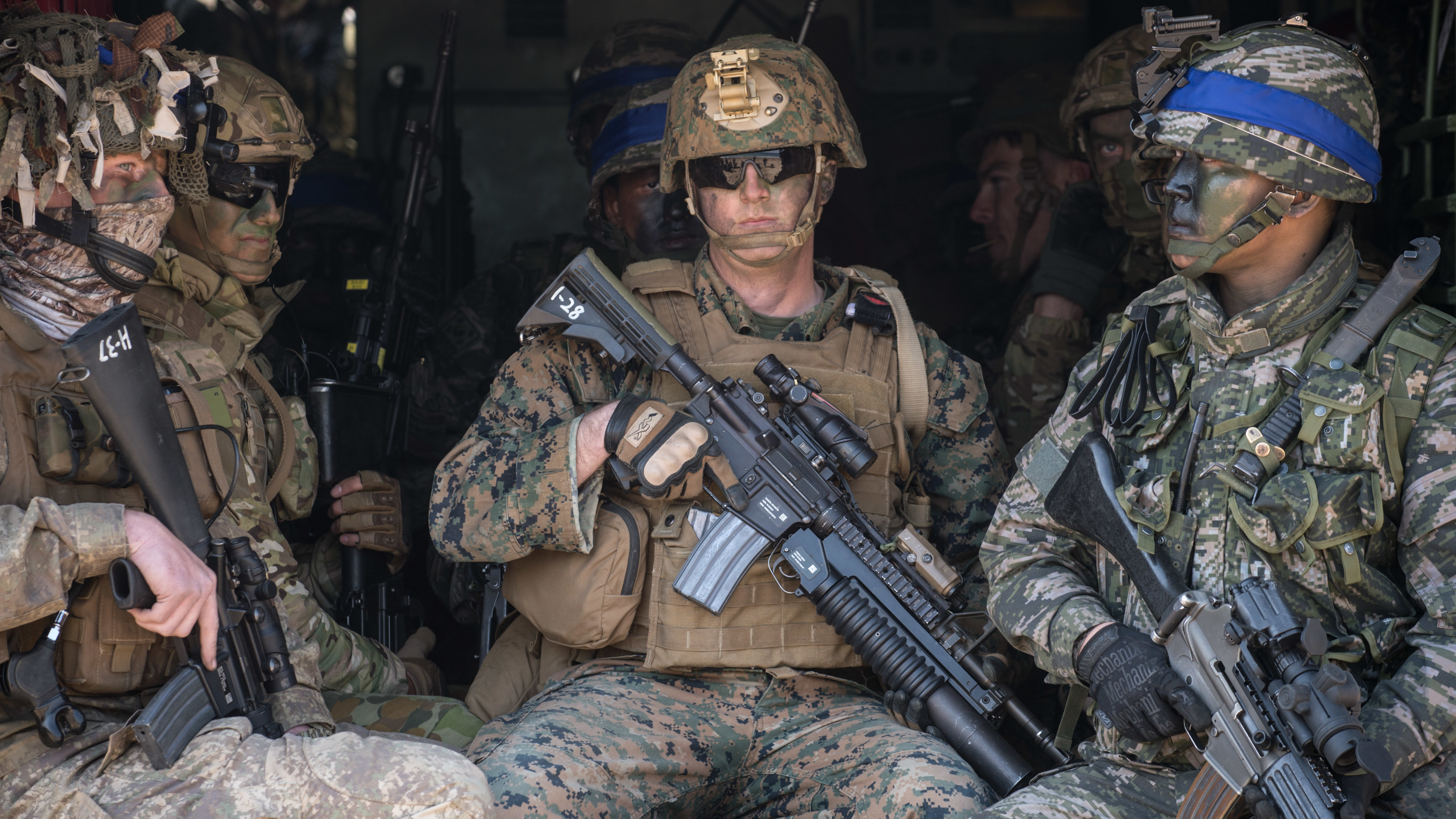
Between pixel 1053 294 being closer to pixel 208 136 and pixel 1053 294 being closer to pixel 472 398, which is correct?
pixel 472 398

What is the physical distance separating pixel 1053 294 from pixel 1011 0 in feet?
10.5

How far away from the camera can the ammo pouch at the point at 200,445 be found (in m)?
3.26

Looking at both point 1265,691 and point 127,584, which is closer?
point 1265,691

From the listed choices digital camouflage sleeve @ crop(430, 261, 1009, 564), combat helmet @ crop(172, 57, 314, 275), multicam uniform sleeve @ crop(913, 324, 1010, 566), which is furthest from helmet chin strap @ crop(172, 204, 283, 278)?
multicam uniform sleeve @ crop(913, 324, 1010, 566)

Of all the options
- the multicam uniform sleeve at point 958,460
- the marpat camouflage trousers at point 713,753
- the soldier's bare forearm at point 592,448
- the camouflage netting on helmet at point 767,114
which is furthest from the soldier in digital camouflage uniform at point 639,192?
the marpat camouflage trousers at point 713,753

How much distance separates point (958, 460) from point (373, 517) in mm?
2053

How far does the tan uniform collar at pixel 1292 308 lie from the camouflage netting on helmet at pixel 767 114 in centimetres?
137

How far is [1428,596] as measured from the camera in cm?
264

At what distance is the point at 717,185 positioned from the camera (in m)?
3.82

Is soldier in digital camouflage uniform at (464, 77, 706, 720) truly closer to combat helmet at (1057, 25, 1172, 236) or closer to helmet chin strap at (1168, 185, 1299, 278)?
combat helmet at (1057, 25, 1172, 236)

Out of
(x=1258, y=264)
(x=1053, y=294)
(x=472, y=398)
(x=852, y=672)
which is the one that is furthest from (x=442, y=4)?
(x=1258, y=264)

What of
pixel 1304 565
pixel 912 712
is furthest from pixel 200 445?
pixel 1304 565

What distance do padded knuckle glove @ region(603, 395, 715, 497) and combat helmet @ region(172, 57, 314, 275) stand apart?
55.5 inches

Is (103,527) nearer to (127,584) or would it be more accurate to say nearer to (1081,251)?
(127,584)
